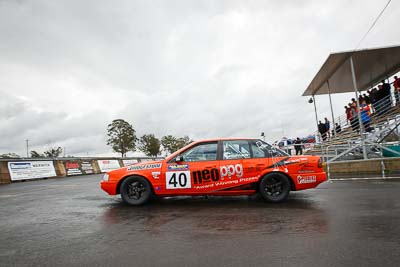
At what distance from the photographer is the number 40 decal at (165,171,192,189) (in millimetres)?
5816

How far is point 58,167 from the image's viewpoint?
1964cm

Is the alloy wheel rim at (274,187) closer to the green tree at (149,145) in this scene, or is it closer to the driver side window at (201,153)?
the driver side window at (201,153)

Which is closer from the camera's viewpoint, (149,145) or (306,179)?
(306,179)

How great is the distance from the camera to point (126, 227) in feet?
13.7

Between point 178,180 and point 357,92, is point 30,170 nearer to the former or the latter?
point 178,180

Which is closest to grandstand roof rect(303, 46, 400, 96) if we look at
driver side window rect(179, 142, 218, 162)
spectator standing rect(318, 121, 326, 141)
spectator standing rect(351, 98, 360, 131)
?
spectator standing rect(351, 98, 360, 131)

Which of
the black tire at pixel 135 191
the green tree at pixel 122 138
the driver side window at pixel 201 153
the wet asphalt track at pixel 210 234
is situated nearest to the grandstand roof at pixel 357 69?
the wet asphalt track at pixel 210 234

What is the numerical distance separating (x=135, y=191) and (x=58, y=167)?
54.3 feet

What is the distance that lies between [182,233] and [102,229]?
1.34 meters

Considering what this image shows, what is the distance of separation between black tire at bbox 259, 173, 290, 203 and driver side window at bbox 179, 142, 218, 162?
1.26 meters

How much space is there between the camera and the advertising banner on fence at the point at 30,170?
1606 cm

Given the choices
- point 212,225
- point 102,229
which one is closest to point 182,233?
point 212,225

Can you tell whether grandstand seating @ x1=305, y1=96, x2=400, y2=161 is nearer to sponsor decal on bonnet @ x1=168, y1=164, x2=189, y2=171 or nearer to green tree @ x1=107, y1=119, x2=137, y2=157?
sponsor decal on bonnet @ x1=168, y1=164, x2=189, y2=171

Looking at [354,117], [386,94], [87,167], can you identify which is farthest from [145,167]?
[87,167]
